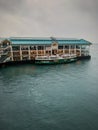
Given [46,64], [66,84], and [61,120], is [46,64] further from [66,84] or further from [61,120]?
[61,120]

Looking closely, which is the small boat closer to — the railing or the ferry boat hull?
the ferry boat hull

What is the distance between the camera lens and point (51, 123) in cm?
2358

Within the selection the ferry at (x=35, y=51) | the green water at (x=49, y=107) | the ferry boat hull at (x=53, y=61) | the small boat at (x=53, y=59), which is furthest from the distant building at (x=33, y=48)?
the green water at (x=49, y=107)

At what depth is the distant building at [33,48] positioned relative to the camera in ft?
290

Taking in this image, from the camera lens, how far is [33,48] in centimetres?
9506

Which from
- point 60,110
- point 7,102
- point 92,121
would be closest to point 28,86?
point 7,102

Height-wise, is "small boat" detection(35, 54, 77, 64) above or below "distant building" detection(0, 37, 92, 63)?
below

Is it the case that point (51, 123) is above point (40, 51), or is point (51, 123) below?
below

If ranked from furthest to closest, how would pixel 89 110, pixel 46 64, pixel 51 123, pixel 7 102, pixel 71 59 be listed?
pixel 71 59 < pixel 46 64 < pixel 7 102 < pixel 89 110 < pixel 51 123

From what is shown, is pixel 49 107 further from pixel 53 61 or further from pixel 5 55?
pixel 5 55

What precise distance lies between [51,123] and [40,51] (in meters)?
76.7

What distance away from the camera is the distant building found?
8844 cm

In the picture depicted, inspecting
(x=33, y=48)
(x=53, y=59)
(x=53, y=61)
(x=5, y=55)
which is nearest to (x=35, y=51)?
(x=33, y=48)

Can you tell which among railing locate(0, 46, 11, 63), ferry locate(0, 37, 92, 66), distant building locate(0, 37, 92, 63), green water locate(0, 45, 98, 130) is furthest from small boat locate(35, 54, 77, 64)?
green water locate(0, 45, 98, 130)
